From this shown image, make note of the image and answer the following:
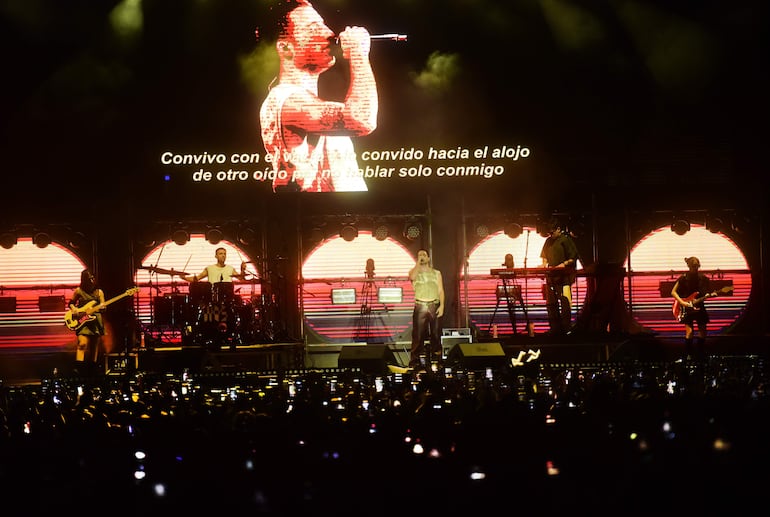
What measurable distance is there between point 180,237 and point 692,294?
946 centimetres

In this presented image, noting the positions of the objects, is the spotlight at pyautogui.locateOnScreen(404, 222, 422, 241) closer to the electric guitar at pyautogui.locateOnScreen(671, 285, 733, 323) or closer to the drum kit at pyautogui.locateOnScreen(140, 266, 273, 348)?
the drum kit at pyautogui.locateOnScreen(140, 266, 273, 348)

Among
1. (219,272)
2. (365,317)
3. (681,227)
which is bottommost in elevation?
(365,317)

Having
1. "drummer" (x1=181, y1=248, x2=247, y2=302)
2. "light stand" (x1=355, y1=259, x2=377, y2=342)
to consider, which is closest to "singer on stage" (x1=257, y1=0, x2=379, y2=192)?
"light stand" (x1=355, y1=259, x2=377, y2=342)

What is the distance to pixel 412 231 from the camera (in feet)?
60.6

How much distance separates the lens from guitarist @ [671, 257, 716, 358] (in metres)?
15.9

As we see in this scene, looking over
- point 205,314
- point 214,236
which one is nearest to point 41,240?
point 214,236

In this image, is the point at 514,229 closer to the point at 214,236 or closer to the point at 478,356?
the point at 478,356

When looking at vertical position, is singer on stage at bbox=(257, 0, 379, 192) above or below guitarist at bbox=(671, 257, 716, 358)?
above

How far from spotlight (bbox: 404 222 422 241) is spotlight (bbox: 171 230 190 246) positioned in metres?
4.25

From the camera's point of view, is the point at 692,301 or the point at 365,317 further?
the point at 365,317

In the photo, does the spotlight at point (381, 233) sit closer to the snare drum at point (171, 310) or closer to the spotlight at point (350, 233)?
the spotlight at point (350, 233)

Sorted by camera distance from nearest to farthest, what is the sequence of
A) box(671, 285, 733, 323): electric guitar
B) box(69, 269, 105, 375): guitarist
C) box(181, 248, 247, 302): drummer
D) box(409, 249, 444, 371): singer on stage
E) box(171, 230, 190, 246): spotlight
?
box(409, 249, 444, 371): singer on stage → box(69, 269, 105, 375): guitarist → box(671, 285, 733, 323): electric guitar → box(181, 248, 247, 302): drummer → box(171, 230, 190, 246): spotlight

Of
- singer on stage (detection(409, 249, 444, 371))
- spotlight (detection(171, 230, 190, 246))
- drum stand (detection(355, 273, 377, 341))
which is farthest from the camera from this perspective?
drum stand (detection(355, 273, 377, 341))

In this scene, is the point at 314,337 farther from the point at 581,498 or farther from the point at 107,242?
the point at 581,498
